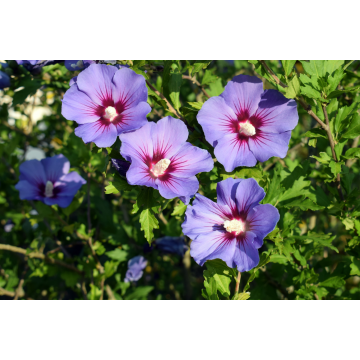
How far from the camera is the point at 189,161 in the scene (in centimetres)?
135

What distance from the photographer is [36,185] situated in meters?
2.13

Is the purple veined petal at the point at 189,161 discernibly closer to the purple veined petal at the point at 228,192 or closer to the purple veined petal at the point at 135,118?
the purple veined petal at the point at 228,192

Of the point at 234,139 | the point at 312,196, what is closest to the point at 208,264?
the point at 234,139

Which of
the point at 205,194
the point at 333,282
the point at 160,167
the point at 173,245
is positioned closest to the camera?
the point at 160,167

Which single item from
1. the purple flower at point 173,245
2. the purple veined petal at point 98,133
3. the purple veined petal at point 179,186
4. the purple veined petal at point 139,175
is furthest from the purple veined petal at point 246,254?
the purple flower at point 173,245

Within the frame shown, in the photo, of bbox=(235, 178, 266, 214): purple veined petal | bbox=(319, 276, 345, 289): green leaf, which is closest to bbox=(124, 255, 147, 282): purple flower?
bbox=(319, 276, 345, 289): green leaf

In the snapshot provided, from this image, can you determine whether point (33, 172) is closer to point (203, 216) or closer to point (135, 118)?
point (135, 118)

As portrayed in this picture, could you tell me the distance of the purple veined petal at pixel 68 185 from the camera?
2.07m

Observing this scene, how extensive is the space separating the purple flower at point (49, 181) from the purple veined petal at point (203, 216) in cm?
97

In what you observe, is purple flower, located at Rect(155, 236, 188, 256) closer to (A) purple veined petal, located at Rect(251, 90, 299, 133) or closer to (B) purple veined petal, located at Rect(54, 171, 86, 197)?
(B) purple veined petal, located at Rect(54, 171, 86, 197)

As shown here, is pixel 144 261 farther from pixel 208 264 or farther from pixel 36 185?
pixel 208 264

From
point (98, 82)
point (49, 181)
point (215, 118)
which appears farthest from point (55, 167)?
point (215, 118)

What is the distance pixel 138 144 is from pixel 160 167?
0.12 m

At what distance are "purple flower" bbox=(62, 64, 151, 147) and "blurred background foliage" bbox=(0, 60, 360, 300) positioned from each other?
87 millimetres
